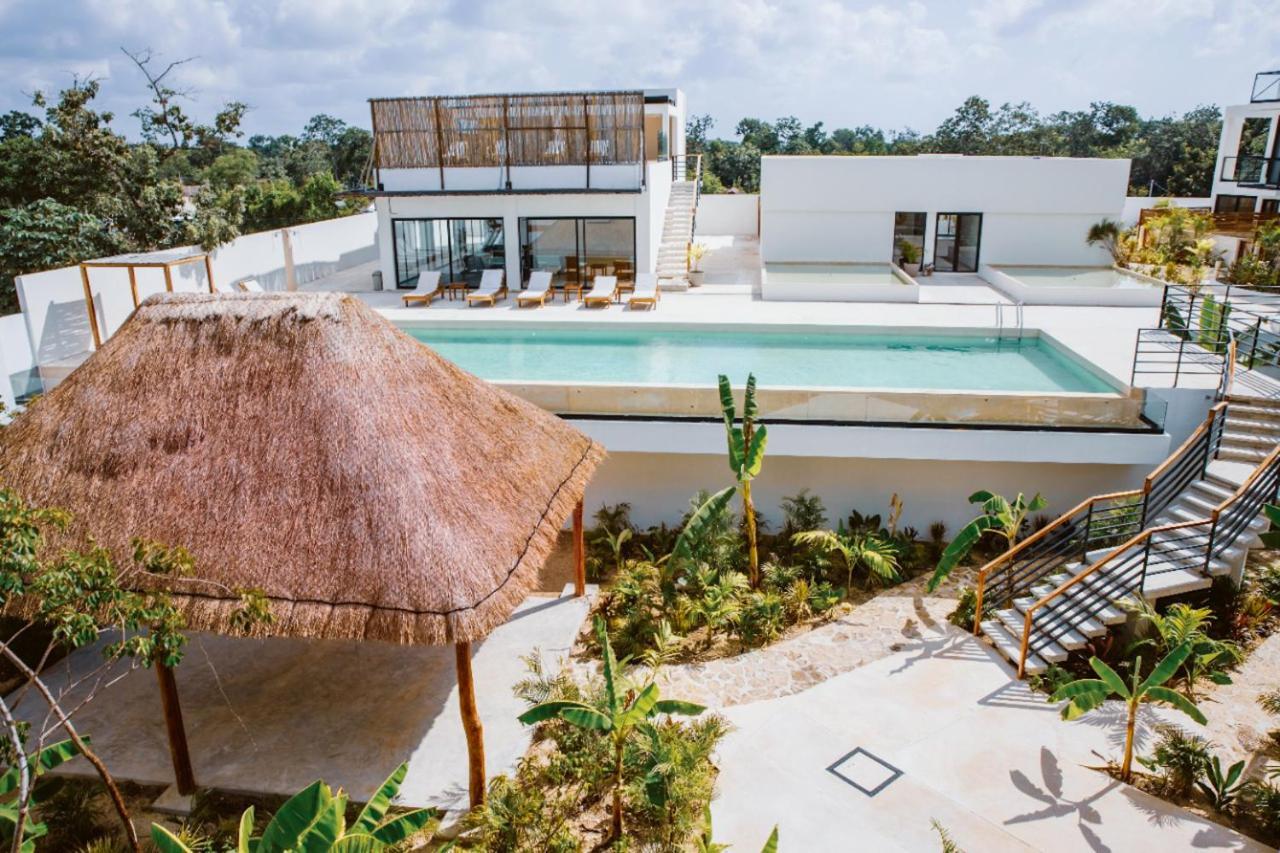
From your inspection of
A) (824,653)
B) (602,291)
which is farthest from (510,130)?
(824,653)

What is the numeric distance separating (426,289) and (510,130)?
4.66 meters

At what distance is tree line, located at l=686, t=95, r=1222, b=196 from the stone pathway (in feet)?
100

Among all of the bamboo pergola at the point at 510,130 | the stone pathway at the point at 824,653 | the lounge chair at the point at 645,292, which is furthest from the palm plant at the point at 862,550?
the bamboo pergola at the point at 510,130

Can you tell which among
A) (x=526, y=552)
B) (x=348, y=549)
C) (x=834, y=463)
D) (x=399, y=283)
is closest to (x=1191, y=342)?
(x=834, y=463)

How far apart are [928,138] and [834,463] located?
6259 centimetres

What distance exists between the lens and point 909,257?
26.4m

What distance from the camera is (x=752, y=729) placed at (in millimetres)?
8875

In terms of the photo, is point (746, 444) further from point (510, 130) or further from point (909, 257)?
point (909, 257)

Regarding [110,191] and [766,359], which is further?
[110,191]

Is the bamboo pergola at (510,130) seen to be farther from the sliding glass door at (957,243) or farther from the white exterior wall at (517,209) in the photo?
the sliding glass door at (957,243)

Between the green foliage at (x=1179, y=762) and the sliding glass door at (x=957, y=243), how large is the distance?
2059 cm

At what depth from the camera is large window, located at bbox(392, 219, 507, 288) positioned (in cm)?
2411

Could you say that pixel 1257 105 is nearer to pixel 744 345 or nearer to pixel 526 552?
pixel 744 345

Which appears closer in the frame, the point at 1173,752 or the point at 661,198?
the point at 1173,752
